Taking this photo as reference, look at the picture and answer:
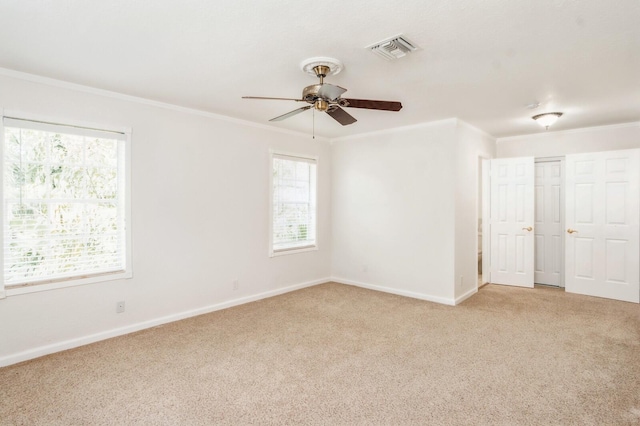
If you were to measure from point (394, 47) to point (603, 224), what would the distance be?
4629 mm

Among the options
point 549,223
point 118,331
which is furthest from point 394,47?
point 549,223

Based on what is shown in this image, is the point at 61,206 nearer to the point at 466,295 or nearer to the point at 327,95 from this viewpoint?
the point at 327,95

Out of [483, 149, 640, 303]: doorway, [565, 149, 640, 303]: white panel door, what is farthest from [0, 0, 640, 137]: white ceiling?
[483, 149, 640, 303]: doorway

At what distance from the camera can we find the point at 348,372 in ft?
9.19

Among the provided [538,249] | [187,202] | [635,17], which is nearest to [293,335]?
[187,202]

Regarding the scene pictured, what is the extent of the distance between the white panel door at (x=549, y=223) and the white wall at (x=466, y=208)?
4.34 feet

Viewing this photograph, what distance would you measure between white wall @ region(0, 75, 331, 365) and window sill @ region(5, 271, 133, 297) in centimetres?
5

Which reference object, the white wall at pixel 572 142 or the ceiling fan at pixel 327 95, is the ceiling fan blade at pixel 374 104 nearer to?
the ceiling fan at pixel 327 95

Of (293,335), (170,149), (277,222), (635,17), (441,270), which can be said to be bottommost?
(293,335)

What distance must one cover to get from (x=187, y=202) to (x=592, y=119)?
17.8ft

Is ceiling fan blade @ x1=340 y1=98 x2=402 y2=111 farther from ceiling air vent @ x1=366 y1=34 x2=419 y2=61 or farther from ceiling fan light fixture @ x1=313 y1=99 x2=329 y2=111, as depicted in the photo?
ceiling air vent @ x1=366 y1=34 x2=419 y2=61

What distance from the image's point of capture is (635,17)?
2115 mm

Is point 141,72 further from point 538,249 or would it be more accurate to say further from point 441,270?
point 538,249

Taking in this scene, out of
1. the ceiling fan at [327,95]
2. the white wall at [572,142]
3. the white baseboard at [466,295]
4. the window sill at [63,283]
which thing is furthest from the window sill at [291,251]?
the white wall at [572,142]
